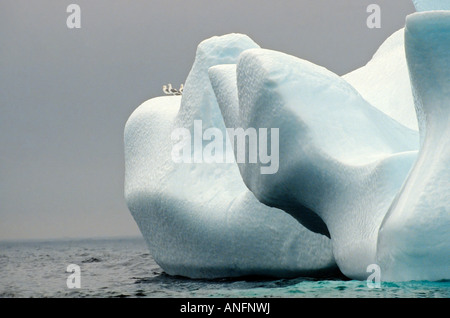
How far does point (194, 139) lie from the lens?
16.8m

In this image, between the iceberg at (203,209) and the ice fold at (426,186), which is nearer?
the ice fold at (426,186)

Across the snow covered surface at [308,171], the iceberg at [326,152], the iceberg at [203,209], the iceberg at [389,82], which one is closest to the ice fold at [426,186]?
the snow covered surface at [308,171]

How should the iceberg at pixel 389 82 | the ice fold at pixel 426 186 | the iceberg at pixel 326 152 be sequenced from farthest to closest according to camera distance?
the iceberg at pixel 389 82, the iceberg at pixel 326 152, the ice fold at pixel 426 186

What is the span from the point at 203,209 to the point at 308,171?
176 inches

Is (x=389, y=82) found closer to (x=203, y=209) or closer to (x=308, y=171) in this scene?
(x=203, y=209)

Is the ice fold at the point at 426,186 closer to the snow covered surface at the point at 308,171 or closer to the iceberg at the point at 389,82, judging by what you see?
the snow covered surface at the point at 308,171

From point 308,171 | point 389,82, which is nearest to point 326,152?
point 308,171

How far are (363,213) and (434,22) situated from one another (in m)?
2.75

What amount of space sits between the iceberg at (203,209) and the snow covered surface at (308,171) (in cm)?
3

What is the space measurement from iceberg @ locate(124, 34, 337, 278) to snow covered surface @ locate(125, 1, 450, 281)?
1.0 inches

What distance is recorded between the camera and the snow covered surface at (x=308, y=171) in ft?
31.6

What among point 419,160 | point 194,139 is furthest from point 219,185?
point 419,160

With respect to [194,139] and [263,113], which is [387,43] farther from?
[263,113]

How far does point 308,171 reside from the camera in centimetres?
1167
